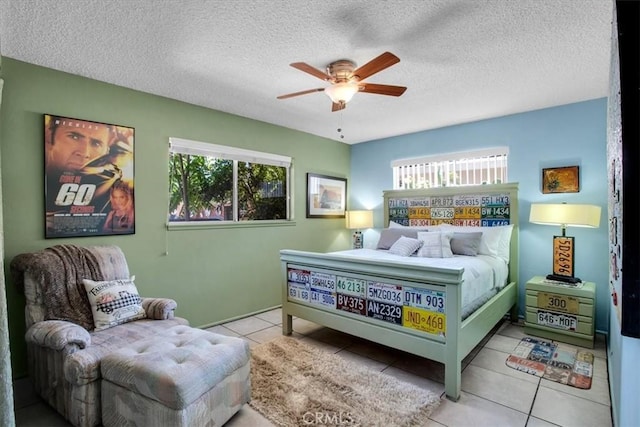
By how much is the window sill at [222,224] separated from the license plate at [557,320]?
3.15 metres

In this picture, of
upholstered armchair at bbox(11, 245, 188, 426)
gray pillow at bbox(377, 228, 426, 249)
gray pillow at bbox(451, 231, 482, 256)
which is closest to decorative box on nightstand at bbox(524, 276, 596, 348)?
gray pillow at bbox(451, 231, 482, 256)

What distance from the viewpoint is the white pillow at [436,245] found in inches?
144

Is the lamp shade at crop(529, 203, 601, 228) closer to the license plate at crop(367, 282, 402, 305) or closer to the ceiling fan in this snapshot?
the license plate at crop(367, 282, 402, 305)

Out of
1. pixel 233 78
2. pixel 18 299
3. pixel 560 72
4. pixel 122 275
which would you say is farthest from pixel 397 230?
pixel 18 299

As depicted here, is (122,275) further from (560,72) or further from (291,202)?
(560,72)

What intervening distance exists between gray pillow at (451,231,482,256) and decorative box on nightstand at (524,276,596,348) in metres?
0.64

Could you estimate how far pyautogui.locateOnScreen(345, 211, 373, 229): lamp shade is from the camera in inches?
200

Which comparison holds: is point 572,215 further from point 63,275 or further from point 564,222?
point 63,275

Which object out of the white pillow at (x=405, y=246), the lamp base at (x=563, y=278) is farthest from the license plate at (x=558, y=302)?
the white pillow at (x=405, y=246)

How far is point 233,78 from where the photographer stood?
291 centimetres

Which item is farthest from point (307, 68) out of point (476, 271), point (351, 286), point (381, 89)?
point (476, 271)

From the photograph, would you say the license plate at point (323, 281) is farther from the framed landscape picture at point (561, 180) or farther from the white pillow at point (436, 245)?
the framed landscape picture at point (561, 180)

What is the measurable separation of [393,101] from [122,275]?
10.3ft

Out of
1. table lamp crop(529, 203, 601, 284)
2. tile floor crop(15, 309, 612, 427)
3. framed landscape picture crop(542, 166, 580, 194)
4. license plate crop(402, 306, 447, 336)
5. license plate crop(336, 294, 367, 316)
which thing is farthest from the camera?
framed landscape picture crop(542, 166, 580, 194)
